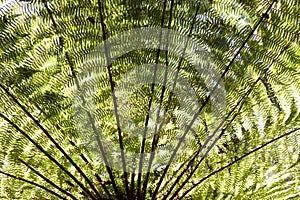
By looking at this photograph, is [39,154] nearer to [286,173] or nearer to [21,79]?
[21,79]

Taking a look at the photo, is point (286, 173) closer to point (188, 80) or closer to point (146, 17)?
point (188, 80)

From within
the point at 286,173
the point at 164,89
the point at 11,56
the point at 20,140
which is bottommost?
the point at 286,173

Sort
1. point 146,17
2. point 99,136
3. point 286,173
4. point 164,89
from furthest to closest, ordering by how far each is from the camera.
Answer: point 286,173 → point 99,136 → point 164,89 → point 146,17

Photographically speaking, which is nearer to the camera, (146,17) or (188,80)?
(146,17)

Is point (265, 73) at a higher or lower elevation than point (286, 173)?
higher

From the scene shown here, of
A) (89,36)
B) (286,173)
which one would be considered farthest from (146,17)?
(286,173)

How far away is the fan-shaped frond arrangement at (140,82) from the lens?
1336mm

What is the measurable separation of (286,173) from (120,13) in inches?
53.0

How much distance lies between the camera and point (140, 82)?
1486 mm

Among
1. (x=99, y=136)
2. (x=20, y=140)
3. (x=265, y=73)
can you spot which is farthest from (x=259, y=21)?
(x=20, y=140)

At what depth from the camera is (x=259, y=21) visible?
1.34m

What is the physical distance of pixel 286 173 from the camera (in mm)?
1878

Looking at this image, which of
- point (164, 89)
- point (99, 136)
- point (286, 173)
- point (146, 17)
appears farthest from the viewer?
point (286, 173)

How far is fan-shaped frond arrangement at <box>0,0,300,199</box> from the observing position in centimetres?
134
